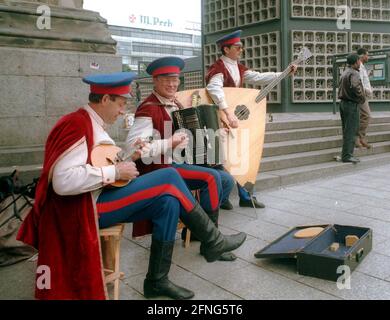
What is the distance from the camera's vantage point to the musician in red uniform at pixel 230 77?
13.9 feet

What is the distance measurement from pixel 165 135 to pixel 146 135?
0.56ft

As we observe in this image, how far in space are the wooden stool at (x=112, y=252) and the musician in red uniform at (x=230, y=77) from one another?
1.96m

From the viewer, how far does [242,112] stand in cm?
450

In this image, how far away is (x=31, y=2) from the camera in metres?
4.95

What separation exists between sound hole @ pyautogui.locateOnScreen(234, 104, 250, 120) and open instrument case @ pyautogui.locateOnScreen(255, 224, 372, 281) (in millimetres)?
1399

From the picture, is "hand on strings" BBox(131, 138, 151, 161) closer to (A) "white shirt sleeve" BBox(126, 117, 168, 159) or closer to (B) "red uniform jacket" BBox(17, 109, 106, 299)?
(A) "white shirt sleeve" BBox(126, 117, 168, 159)

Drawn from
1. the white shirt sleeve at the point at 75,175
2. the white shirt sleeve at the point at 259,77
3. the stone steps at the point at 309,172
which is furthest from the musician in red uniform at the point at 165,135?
the stone steps at the point at 309,172

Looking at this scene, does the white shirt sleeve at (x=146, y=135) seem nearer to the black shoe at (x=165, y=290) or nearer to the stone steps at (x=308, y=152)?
the black shoe at (x=165, y=290)

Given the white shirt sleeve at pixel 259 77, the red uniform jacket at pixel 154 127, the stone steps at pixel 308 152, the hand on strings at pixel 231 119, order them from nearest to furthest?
the red uniform jacket at pixel 154 127 → the hand on strings at pixel 231 119 → the white shirt sleeve at pixel 259 77 → the stone steps at pixel 308 152

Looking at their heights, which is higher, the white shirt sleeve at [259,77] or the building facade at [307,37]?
the building facade at [307,37]

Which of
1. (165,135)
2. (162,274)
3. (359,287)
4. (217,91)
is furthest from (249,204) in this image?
(162,274)

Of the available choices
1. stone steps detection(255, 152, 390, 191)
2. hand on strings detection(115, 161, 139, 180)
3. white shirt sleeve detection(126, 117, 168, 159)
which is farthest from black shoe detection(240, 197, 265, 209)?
hand on strings detection(115, 161, 139, 180)

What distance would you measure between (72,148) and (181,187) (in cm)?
72
